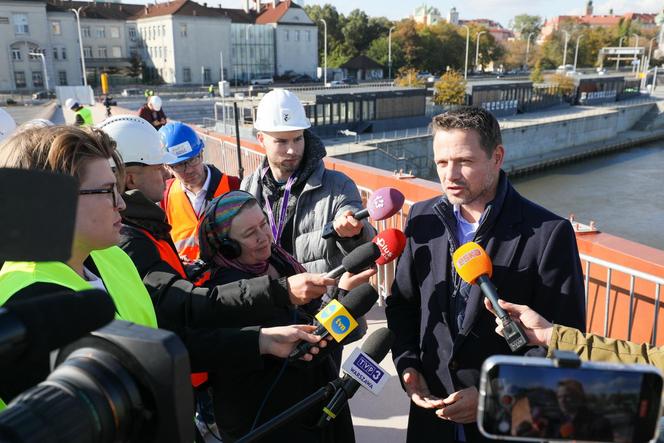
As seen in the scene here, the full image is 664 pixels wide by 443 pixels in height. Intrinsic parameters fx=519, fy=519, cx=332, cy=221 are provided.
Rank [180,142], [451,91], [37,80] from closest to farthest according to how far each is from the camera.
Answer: [180,142] < [451,91] < [37,80]

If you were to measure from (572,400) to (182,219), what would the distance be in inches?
126

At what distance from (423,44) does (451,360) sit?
260 feet

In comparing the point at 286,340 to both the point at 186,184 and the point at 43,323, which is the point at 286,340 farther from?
the point at 186,184

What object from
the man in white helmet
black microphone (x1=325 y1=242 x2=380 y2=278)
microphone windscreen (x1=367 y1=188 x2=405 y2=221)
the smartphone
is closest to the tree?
the man in white helmet

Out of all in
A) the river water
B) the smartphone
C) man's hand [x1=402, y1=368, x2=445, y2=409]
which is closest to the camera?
the smartphone

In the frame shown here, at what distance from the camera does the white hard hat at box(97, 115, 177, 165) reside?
2986 mm

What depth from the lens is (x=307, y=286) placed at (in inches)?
80.6

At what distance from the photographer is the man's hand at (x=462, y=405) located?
2152 millimetres

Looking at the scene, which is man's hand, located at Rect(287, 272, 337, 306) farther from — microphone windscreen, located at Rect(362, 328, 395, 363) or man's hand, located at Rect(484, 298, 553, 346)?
man's hand, located at Rect(484, 298, 553, 346)

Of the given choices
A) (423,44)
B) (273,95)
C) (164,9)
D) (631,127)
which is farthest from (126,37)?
(273,95)

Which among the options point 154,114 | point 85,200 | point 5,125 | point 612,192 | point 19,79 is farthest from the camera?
point 19,79

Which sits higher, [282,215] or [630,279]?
[282,215]

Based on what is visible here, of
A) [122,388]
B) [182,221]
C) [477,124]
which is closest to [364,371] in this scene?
[477,124]

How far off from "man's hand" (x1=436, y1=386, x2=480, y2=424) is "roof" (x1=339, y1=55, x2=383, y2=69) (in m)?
72.7
